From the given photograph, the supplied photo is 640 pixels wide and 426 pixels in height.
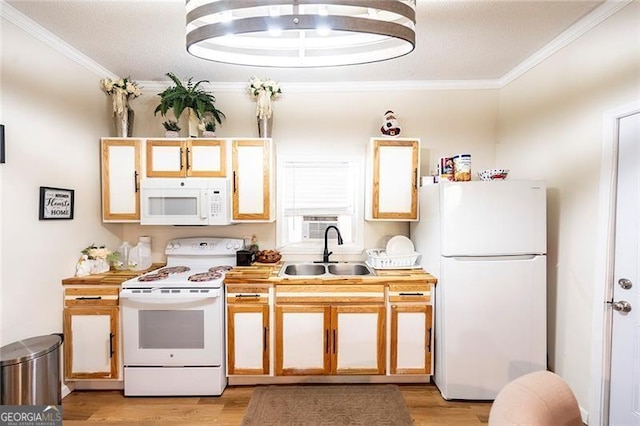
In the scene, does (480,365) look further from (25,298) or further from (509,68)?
(25,298)

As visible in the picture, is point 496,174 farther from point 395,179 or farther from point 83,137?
point 83,137

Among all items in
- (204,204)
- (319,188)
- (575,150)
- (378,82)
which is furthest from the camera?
(319,188)

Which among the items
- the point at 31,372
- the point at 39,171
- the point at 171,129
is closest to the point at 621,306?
the point at 31,372

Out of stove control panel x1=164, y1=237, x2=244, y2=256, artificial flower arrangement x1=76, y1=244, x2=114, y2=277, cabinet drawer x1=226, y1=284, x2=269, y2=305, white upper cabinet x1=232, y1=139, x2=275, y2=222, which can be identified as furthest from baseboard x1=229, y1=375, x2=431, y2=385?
artificial flower arrangement x1=76, y1=244, x2=114, y2=277

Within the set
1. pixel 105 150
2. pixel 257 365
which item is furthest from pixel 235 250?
pixel 105 150

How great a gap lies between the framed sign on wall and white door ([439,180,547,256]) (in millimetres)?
2890

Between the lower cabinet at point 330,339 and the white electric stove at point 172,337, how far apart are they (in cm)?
51

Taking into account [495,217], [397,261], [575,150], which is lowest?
[397,261]

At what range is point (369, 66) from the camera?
114 inches

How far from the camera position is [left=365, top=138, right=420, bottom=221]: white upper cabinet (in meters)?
2.99

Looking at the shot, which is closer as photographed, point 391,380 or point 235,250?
point 391,380

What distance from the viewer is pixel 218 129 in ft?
10.9

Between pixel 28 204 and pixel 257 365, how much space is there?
2.01 m

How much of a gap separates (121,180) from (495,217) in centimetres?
312
